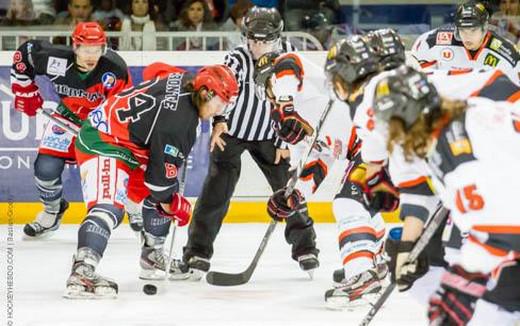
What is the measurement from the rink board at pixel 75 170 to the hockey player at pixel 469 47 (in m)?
0.83

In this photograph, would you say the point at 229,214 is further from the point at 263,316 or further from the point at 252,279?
the point at 263,316

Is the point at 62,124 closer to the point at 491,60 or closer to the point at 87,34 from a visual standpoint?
the point at 87,34

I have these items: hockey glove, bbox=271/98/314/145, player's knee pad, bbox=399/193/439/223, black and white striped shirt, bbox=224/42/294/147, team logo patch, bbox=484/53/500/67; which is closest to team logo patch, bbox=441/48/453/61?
team logo patch, bbox=484/53/500/67

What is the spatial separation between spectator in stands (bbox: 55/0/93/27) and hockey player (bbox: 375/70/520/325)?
15.7ft

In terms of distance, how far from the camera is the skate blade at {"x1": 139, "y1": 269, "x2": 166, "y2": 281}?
18.6 feet

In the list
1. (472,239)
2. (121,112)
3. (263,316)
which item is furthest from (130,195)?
(472,239)

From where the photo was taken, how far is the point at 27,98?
6535mm

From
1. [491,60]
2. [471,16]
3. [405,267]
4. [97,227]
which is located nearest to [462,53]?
[491,60]

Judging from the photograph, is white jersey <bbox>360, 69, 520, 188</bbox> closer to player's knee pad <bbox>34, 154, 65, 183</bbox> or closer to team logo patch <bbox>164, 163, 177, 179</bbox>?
team logo patch <bbox>164, 163, 177, 179</bbox>

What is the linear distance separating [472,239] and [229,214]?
4345mm

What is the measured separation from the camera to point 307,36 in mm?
7613

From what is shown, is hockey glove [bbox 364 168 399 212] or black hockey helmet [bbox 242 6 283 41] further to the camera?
black hockey helmet [bbox 242 6 283 41]

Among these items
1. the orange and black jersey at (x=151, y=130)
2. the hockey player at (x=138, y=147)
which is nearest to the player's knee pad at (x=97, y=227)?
the hockey player at (x=138, y=147)

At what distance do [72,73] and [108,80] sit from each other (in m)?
0.17
